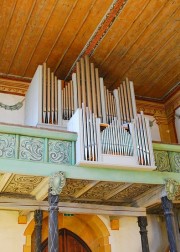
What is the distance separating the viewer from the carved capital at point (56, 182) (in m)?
6.80

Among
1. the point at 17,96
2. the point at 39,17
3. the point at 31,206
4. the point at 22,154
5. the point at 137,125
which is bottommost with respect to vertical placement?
the point at 31,206

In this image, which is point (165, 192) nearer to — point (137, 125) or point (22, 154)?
point (137, 125)

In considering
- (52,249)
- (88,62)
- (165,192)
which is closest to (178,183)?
(165,192)

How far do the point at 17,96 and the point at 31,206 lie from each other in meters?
3.25

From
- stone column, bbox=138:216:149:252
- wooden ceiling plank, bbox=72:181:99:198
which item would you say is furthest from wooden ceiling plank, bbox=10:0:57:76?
stone column, bbox=138:216:149:252

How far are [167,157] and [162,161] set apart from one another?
0.64 ft

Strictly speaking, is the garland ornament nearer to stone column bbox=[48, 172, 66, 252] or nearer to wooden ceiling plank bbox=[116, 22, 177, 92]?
wooden ceiling plank bbox=[116, 22, 177, 92]

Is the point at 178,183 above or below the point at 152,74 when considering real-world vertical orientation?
below

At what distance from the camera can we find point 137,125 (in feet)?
26.1

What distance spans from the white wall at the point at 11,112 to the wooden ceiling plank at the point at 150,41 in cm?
291

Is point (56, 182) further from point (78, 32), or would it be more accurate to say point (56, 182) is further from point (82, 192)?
point (78, 32)

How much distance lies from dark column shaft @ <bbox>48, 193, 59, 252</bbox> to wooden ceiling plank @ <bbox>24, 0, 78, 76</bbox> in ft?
12.6

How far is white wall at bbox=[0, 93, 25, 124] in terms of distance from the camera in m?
9.58

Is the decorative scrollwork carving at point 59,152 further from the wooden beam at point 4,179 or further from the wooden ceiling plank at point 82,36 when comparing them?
the wooden ceiling plank at point 82,36
